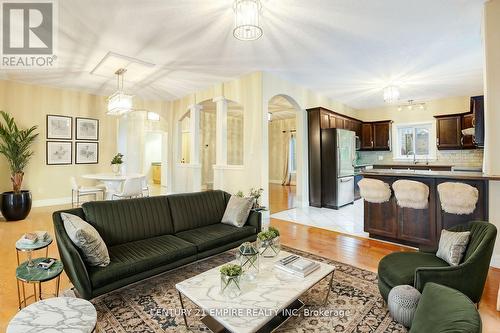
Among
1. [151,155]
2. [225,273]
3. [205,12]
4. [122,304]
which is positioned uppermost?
[205,12]

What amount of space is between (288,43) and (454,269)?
11.4ft

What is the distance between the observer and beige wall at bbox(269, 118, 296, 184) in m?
11.1

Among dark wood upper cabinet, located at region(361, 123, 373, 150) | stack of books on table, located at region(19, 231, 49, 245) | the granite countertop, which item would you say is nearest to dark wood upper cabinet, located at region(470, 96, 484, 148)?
the granite countertop

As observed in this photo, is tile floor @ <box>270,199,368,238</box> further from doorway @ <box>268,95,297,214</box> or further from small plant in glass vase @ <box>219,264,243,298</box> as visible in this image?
doorway @ <box>268,95,297,214</box>

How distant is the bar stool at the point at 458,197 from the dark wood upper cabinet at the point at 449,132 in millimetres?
5135

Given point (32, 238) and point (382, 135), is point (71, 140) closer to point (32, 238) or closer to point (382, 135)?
point (32, 238)

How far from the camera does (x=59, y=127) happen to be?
20.7ft

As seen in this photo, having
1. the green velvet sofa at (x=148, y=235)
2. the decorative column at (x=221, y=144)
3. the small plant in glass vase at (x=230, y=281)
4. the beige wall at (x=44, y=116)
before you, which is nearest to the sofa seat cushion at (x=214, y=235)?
the green velvet sofa at (x=148, y=235)

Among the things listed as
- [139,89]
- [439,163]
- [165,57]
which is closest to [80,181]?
[139,89]

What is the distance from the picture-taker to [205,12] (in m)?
2.99

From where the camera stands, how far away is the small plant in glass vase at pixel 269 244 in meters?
2.30

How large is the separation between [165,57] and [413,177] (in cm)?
446

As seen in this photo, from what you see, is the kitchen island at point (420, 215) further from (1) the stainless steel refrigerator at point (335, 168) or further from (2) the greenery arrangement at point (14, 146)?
(2) the greenery arrangement at point (14, 146)

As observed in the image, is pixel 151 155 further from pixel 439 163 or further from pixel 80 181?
pixel 439 163
